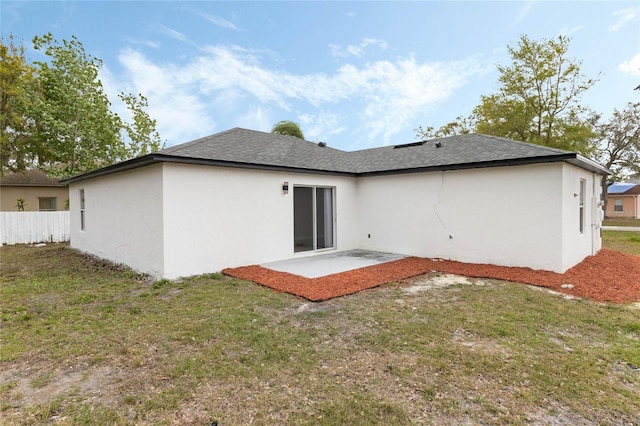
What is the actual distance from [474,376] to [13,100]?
89.4 ft

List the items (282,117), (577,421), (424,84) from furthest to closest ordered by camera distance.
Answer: (282,117), (424,84), (577,421)

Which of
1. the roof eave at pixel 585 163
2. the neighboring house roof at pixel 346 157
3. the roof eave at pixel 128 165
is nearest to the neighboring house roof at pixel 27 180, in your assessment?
the neighboring house roof at pixel 346 157

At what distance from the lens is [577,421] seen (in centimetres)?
246

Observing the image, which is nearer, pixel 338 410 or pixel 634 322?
pixel 338 410

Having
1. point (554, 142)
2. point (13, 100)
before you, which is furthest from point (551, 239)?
point (13, 100)

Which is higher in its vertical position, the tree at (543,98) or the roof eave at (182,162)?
the tree at (543,98)

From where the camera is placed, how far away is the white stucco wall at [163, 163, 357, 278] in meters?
7.04

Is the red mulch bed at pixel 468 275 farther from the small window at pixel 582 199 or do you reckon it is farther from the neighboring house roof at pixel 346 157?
the neighboring house roof at pixel 346 157

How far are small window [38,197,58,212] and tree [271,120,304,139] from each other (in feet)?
49.6

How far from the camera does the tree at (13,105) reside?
62.8ft

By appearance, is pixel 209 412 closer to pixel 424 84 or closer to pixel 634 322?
pixel 634 322

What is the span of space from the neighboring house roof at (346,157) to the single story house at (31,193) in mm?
11349

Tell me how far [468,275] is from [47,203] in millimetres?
25086

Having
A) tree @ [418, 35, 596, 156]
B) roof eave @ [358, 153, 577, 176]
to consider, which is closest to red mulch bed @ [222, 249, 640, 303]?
roof eave @ [358, 153, 577, 176]
